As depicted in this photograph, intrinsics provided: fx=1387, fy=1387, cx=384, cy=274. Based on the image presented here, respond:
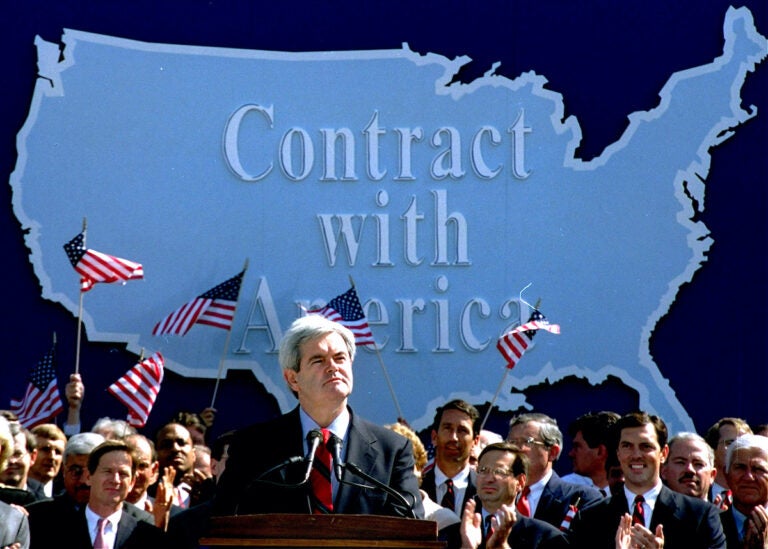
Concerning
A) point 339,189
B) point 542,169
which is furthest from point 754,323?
point 339,189

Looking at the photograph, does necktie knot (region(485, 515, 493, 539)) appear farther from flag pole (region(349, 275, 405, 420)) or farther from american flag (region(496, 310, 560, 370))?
flag pole (region(349, 275, 405, 420))

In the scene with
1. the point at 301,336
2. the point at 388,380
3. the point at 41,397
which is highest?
the point at 388,380

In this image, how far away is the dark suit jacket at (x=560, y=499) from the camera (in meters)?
6.54

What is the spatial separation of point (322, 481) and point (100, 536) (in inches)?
92.2

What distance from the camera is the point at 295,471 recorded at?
3787mm

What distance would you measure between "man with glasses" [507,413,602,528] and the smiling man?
1.39ft

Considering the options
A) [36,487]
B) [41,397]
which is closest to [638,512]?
[36,487]

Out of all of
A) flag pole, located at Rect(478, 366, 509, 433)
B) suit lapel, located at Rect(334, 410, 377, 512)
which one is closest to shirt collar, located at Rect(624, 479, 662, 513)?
suit lapel, located at Rect(334, 410, 377, 512)

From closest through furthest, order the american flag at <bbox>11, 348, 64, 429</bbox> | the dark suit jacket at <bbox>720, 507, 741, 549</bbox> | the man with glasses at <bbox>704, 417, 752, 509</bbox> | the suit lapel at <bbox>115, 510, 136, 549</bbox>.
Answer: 1. the suit lapel at <bbox>115, 510, 136, 549</bbox>
2. the dark suit jacket at <bbox>720, 507, 741, 549</bbox>
3. the man with glasses at <bbox>704, 417, 752, 509</bbox>
4. the american flag at <bbox>11, 348, 64, 429</bbox>

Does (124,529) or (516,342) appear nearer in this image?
(124,529)

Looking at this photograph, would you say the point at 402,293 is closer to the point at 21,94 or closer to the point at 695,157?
the point at 695,157

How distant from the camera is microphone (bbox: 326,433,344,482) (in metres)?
3.70

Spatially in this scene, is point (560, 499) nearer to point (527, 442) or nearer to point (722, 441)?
point (527, 442)

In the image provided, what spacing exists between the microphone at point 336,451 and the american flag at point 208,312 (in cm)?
615
